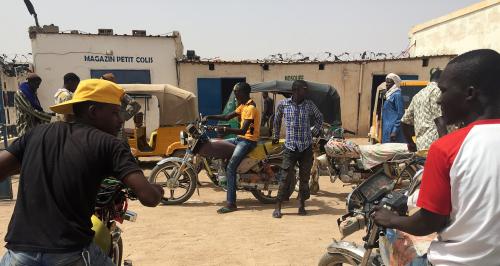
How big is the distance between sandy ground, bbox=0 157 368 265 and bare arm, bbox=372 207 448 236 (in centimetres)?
223

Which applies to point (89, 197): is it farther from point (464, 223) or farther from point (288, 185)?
point (288, 185)

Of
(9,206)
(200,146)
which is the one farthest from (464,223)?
(9,206)

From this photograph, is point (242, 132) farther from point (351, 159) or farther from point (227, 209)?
point (351, 159)

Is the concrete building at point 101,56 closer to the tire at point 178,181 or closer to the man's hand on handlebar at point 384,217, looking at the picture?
the tire at point 178,181

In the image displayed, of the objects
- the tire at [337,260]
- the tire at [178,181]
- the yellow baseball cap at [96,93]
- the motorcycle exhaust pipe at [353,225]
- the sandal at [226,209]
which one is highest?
the yellow baseball cap at [96,93]

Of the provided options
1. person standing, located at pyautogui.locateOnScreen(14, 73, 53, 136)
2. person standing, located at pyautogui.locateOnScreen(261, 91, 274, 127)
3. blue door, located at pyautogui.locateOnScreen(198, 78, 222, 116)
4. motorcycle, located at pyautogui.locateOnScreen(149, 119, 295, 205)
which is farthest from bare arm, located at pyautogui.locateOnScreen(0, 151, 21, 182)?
blue door, located at pyautogui.locateOnScreen(198, 78, 222, 116)

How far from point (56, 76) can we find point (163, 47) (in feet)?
12.1

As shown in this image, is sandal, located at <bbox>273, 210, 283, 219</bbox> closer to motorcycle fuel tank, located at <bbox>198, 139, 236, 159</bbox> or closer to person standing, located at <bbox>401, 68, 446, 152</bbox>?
motorcycle fuel tank, located at <bbox>198, 139, 236, 159</bbox>

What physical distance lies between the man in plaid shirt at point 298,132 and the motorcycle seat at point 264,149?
44 cm

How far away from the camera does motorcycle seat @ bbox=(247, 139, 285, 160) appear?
228 inches

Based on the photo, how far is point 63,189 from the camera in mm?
1699

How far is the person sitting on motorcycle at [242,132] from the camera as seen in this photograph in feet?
17.7

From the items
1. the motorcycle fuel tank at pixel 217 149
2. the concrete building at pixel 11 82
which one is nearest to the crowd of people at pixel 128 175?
the motorcycle fuel tank at pixel 217 149

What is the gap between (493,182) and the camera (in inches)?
51.1
